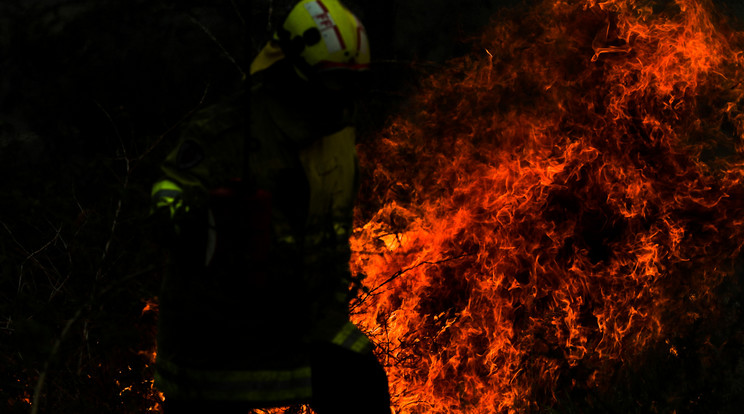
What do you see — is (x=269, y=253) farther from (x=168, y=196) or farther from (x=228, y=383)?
(x=228, y=383)

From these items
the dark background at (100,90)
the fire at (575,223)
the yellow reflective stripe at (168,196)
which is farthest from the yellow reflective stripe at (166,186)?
the fire at (575,223)

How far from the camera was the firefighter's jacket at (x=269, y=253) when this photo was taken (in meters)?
3.04

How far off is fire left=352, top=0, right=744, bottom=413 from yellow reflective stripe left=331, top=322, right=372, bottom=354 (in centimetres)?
186

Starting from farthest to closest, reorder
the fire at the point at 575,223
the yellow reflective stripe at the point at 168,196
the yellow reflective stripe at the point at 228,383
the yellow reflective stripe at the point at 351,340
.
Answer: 1. the fire at the point at 575,223
2. the yellow reflective stripe at the point at 351,340
3. the yellow reflective stripe at the point at 228,383
4. the yellow reflective stripe at the point at 168,196

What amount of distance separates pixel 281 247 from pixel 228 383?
0.66 meters

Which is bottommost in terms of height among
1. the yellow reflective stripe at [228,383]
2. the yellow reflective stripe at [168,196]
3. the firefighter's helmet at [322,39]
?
the yellow reflective stripe at [228,383]

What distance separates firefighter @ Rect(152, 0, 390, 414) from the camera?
10.1 feet

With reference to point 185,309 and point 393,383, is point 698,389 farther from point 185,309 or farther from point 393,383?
point 185,309

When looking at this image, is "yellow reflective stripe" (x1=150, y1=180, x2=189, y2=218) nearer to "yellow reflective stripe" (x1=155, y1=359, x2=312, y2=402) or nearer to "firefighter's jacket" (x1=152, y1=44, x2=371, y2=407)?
"firefighter's jacket" (x1=152, y1=44, x2=371, y2=407)

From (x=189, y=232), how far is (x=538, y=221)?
12.3ft

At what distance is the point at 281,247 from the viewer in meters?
3.17

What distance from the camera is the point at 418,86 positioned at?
7.66m

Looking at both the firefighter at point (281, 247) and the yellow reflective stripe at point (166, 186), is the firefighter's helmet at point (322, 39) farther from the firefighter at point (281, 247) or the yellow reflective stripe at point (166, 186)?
the yellow reflective stripe at point (166, 186)

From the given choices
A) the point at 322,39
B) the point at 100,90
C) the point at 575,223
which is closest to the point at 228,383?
the point at 322,39
